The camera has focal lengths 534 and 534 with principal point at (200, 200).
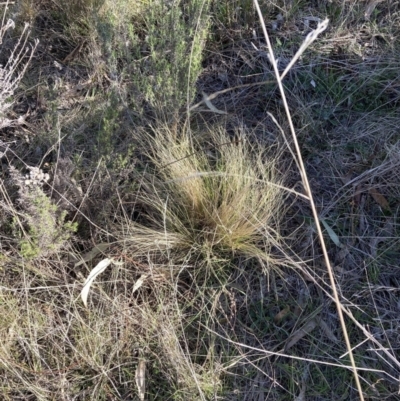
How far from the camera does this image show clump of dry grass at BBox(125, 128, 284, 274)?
1958 mm

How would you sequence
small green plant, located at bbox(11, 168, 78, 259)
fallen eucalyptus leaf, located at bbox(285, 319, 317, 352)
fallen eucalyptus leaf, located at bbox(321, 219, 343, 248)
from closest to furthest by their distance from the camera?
small green plant, located at bbox(11, 168, 78, 259) → fallen eucalyptus leaf, located at bbox(285, 319, 317, 352) → fallen eucalyptus leaf, located at bbox(321, 219, 343, 248)

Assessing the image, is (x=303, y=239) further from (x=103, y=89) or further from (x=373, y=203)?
(x=103, y=89)

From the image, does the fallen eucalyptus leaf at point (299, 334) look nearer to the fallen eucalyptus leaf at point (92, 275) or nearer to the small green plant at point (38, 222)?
the fallen eucalyptus leaf at point (92, 275)

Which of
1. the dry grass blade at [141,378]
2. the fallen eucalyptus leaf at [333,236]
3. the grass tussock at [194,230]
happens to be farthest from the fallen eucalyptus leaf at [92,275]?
the fallen eucalyptus leaf at [333,236]

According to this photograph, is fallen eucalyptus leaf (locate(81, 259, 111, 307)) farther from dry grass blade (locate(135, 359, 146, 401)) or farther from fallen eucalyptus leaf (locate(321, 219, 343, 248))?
fallen eucalyptus leaf (locate(321, 219, 343, 248))

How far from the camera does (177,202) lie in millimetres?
2027

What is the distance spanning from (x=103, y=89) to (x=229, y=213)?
936 millimetres

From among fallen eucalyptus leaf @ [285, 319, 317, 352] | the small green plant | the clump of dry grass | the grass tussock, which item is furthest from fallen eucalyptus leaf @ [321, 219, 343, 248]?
the small green plant

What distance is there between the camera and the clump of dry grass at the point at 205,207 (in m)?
1.96

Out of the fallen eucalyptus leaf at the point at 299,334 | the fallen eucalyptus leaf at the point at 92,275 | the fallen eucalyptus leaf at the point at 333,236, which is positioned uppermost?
the fallen eucalyptus leaf at the point at 92,275

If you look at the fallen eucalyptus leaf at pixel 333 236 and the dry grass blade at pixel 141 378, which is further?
the fallen eucalyptus leaf at pixel 333 236

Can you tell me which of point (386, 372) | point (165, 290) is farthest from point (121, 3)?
point (386, 372)

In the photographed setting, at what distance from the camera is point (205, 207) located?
1995 millimetres

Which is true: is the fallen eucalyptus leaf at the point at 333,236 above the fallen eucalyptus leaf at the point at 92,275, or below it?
below
